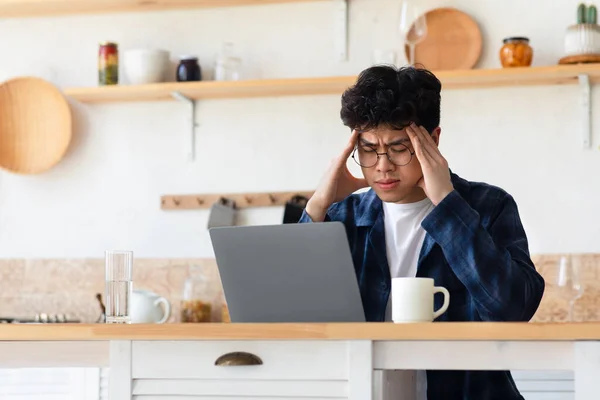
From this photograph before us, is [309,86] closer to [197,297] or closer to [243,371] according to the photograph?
[197,297]

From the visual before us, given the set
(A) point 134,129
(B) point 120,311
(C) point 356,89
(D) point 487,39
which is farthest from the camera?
(A) point 134,129

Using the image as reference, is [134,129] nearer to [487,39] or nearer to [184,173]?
[184,173]

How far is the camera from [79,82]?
3812 millimetres

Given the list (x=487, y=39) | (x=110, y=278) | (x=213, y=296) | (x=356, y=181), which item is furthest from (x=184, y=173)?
(x=110, y=278)

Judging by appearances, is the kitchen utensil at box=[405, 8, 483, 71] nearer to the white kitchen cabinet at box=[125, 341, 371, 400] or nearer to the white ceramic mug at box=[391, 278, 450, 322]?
the white ceramic mug at box=[391, 278, 450, 322]

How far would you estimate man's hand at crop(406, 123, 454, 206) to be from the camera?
188cm

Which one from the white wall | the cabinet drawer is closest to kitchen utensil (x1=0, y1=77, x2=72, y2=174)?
the white wall

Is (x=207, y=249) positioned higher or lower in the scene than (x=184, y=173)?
lower

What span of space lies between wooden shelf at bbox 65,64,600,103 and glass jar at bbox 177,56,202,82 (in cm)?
6

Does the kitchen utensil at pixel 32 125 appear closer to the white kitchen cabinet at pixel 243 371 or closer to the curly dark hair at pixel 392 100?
the curly dark hair at pixel 392 100

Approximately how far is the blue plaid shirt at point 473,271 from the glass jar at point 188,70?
5.68ft

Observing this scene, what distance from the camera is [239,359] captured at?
151cm

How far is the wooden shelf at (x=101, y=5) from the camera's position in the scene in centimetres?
366

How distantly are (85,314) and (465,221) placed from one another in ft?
7.24
